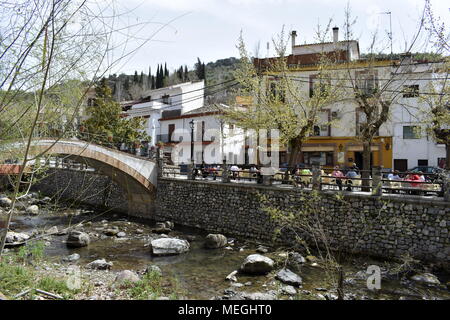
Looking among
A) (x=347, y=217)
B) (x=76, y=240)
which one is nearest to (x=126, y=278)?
(x=76, y=240)

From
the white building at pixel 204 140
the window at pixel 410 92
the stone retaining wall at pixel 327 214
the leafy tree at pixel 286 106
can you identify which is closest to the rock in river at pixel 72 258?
the stone retaining wall at pixel 327 214

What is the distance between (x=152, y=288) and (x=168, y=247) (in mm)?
3967

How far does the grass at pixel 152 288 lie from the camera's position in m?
6.88

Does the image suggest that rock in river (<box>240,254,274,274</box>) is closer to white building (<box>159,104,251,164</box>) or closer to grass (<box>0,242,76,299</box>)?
grass (<box>0,242,76,299</box>)

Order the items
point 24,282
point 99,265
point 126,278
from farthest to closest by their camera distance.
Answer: point 99,265
point 126,278
point 24,282

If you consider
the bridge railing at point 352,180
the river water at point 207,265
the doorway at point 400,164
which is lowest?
the river water at point 207,265

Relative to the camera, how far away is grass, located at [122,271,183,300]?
271 inches

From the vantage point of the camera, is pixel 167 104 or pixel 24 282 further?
pixel 167 104

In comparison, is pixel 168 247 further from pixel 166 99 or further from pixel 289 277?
pixel 166 99

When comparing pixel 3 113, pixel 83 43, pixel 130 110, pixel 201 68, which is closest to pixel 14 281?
pixel 3 113

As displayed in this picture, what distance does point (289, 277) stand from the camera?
8594 mm

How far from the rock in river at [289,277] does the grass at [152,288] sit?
2.67 metres

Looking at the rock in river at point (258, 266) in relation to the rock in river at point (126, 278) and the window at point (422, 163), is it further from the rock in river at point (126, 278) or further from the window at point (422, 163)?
the window at point (422, 163)

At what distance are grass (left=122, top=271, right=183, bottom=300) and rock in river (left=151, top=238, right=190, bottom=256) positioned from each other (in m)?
2.50
